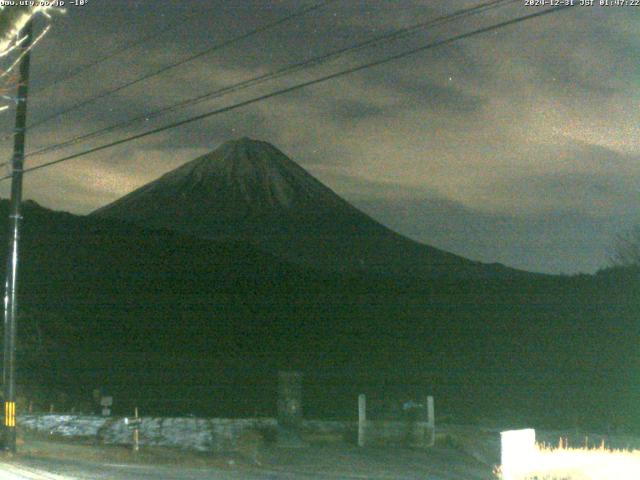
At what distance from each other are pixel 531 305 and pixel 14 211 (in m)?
52.2

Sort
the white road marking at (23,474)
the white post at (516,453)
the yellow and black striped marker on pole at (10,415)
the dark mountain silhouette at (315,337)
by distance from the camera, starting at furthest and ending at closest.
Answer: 1. the dark mountain silhouette at (315,337)
2. the yellow and black striped marker on pole at (10,415)
3. the white post at (516,453)
4. the white road marking at (23,474)

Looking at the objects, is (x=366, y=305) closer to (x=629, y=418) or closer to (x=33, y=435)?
(x=629, y=418)

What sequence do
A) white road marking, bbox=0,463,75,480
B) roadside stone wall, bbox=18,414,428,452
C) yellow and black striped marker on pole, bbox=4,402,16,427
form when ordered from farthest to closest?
1. roadside stone wall, bbox=18,414,428,452
2. yellow and black striped marker on pole, bbox=4,402,16,427
3. white road marking, bbox=0,463,75,480

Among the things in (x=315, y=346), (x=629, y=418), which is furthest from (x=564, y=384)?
(x=315, y=346)

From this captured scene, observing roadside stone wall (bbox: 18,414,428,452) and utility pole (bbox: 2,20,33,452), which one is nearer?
utility pole (bbox: 2,20,33,452)

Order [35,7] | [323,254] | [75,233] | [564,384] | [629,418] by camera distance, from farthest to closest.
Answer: [323,254] → [75,233] → [564,384] → [629,418] → [35,7]

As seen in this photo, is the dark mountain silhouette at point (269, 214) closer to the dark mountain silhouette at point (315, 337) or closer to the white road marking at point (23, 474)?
the dark mountain silhouette at point (315, 337)

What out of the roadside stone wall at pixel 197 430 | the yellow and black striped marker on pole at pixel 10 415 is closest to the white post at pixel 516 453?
the roadside stone wall at pixel 197 430

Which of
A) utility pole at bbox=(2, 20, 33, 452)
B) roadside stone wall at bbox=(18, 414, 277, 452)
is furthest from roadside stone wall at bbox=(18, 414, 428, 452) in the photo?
utility pole at bbox=(2, 20, 33, 452)

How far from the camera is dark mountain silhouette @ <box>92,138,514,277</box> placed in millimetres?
155375

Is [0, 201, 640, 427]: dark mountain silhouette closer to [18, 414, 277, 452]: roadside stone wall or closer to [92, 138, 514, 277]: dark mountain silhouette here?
[18, 414, 277, 452]: roadside stone wall

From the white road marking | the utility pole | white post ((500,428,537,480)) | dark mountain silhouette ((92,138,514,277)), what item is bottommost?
the white road marking

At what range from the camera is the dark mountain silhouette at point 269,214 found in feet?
510

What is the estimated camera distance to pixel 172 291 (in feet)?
291
